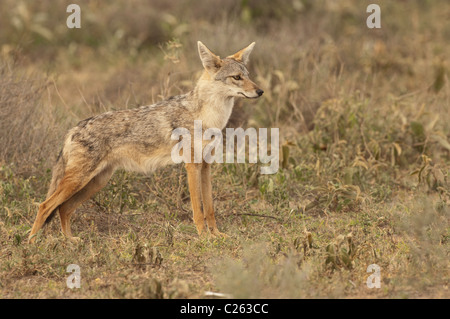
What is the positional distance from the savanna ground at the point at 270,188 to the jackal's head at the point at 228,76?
1076 mm

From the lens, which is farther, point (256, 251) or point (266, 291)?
point (256, 251)

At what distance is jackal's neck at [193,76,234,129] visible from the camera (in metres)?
6.95

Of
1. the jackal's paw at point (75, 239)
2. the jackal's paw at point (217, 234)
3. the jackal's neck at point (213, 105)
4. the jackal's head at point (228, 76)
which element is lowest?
the jackal's paw at point (75, 239)

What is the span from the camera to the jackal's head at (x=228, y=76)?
687cm

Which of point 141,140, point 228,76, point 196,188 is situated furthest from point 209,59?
point 196,188

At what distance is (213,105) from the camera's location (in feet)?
22.9

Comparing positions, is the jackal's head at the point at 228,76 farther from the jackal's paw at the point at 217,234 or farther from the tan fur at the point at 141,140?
the jackal's paw at the point at 217,234

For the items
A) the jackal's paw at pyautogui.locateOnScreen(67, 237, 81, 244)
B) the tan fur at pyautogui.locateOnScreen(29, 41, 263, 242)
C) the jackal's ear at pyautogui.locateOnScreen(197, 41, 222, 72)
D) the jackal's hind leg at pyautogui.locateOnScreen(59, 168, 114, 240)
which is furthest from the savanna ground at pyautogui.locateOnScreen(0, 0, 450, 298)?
the jackal's ear at pyautogui.locateOnScreen(197, 41, 222, 72)

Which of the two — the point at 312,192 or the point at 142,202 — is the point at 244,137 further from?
the point at 142,202

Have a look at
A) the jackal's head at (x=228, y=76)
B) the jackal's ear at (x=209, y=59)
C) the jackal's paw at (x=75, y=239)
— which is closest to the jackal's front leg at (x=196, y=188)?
the jackal's head at (x=228, y=76)

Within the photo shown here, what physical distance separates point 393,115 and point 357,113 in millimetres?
642

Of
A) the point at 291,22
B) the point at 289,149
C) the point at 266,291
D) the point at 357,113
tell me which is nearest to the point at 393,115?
the point at 357,113

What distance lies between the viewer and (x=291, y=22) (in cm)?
1556

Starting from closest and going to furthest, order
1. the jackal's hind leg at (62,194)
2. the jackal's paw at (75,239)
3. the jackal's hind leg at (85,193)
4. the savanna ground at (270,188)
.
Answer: the savanna ground at (270,188)
the jackal's paw at (75,239)
the jackal's hind leg at (62,194)
the jackal's hind leg at (85,193)
